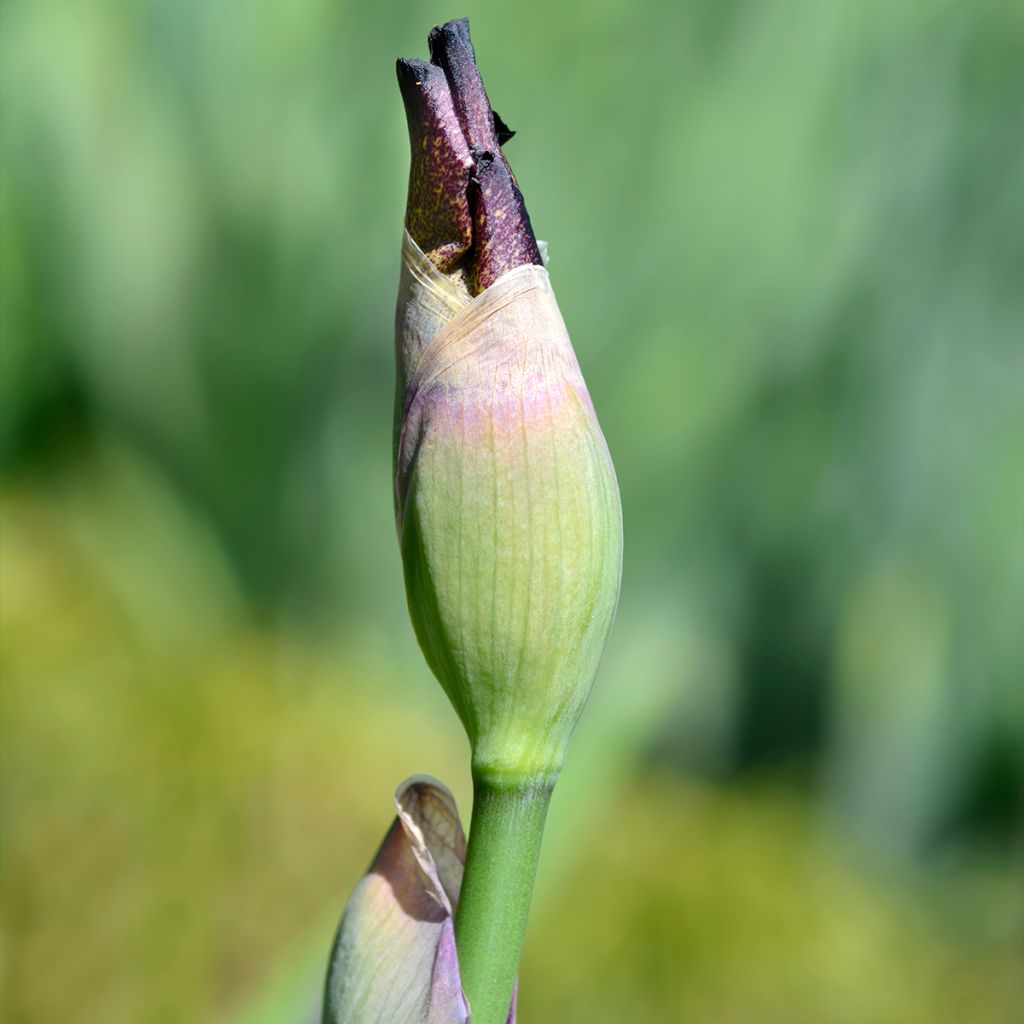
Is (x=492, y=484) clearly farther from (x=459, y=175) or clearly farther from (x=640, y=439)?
(x=640, y=439)

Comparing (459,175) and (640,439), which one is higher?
(459,175)

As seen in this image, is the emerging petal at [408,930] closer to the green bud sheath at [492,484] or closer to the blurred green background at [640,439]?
the green bud sheath at [492,484]

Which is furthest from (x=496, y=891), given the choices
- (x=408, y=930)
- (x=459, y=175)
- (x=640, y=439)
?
(x=640, y=439)

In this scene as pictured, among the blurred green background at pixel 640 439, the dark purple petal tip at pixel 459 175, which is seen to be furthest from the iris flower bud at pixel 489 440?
the blurred green background at pixel 640 439

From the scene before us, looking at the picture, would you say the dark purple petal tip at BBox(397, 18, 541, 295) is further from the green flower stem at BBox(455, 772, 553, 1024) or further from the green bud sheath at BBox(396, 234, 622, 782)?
the green flower stem at BBox(455, 772, 553, 1024)

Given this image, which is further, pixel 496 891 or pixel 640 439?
pixel 640 439

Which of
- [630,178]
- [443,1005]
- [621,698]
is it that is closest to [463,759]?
[621,698]

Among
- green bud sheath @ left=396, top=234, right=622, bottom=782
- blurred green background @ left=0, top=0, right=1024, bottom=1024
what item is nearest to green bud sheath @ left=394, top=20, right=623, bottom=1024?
green bud sheath @ left=396, top=234, right=622, bottom=782
